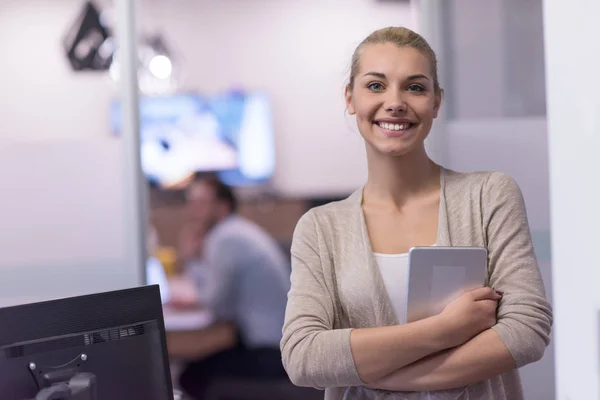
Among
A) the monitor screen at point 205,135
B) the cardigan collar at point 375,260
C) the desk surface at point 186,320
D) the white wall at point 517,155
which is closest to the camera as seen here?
the cardigan collar at point 375,260

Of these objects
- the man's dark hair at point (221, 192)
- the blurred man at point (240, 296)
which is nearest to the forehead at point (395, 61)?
the blurred man at point (240, 296)

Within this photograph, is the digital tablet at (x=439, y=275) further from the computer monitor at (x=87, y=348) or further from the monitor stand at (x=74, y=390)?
the monitor stand at (x=74, y=390)

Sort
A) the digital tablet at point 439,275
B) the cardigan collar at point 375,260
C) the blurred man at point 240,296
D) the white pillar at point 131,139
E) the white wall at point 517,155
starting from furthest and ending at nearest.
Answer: the blurred man at point 240,296
the white pillar at point 131,139
the white wall at point 517,155
the cardigan collar at point 375,260
the digital tablet at point 439,275

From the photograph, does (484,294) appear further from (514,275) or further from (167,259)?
(167,259)

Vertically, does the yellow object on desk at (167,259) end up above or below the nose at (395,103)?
below

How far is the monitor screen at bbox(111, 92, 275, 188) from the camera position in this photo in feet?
22.7

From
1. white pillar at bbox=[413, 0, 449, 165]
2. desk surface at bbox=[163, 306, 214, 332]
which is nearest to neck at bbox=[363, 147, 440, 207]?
white pillar at bbox=[413, 0, 449, 165]

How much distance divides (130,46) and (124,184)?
574 millimetres

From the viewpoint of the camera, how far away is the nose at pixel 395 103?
1.54 meters

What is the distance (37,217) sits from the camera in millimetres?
3336

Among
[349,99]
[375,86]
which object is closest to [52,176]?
[349,99]

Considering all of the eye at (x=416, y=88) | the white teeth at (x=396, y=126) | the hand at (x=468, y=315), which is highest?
the eye at (x=416, y=88)

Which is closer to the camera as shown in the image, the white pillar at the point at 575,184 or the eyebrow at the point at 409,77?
the white pillar at the point at 575,184

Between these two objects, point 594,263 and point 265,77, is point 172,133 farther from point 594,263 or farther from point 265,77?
point 594,263
